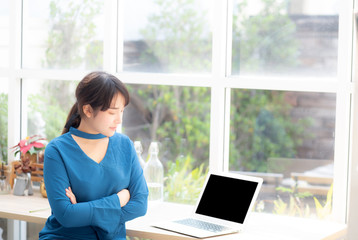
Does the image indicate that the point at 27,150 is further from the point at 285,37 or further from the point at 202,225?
the point at 285,37

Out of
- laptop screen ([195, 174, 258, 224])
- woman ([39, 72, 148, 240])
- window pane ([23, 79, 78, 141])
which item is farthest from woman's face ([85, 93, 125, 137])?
window pane ([23, 79, 78, 141])

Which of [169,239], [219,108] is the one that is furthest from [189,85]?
[169,239]

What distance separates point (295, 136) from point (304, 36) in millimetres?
458

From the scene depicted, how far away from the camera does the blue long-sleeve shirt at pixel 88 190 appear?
2.05 meters

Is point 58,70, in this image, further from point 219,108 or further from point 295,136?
point 295,136

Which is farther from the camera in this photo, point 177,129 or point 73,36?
point 73,36

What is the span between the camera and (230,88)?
269 centimetres

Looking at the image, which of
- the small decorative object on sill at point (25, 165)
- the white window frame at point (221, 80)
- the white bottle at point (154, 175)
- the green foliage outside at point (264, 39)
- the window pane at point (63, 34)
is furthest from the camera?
the window pane at point (63, 34)

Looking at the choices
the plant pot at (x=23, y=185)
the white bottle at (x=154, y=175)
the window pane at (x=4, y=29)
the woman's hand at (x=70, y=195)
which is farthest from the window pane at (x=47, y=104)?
the woman's hand at (x=70, y=195)

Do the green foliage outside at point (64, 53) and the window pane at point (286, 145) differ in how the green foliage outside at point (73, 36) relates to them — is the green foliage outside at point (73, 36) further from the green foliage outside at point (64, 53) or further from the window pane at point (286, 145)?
the window pane at point (286, 145)

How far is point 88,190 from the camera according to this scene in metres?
2.11

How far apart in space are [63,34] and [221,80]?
95 cm

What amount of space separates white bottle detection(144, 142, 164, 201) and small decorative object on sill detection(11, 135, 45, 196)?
1.96 ft

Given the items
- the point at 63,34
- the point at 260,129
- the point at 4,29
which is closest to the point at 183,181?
the point at 260,129
